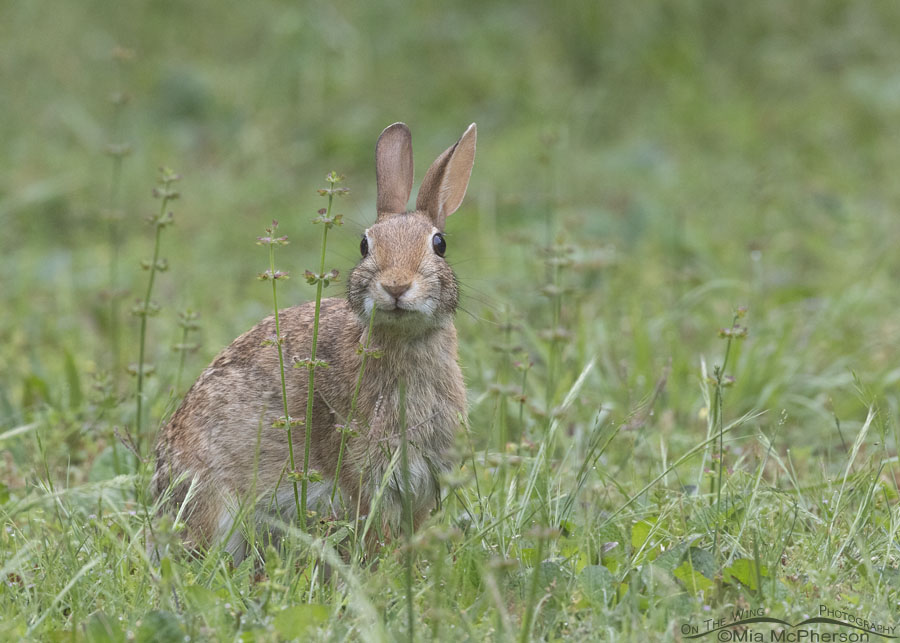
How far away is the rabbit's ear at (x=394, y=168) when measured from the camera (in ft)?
13.0

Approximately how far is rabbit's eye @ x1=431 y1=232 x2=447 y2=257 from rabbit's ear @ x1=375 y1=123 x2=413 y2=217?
0.24 m

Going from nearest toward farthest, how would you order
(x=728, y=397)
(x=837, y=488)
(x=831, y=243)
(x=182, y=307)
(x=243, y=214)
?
1. (x=837, y=488)
2. (x=728, y=397)
3. (x=182, y=307)
4. (x=831, y=243)
5. (x=243, y=214)

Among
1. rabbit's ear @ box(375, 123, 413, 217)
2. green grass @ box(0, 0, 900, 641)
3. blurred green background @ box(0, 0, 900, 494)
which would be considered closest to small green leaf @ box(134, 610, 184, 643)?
green grass @ box(0, 0, 900, 641)

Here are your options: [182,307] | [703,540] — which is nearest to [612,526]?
[703,540]

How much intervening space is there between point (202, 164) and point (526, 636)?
6961 millimetres

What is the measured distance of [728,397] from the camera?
4.96 m

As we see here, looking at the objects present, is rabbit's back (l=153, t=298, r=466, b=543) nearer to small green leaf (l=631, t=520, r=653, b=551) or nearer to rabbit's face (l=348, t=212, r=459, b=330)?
rabbit's face (l=348, t=212, r=459, b=330)

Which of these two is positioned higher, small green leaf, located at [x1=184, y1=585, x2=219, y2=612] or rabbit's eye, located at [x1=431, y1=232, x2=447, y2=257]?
rabbit's eye, located at [x1=431, y1=232, x2=447, y2=257]

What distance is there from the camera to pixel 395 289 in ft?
11.3

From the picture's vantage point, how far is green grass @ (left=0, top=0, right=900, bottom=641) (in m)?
3.05

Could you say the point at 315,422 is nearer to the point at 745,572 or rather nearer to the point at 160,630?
the point at 160,630

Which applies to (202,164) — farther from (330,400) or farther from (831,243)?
(330,400)

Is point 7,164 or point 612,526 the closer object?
point 612,526

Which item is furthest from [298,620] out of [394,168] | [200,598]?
[394,168]
